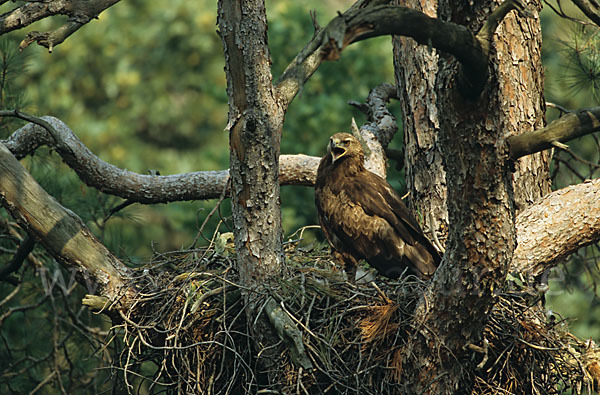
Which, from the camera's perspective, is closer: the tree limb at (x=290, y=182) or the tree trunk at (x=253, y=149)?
the tree trunk at (x=253, y=149)

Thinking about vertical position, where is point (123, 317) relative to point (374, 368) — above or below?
above

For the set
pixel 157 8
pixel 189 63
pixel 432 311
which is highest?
pixel 157 8

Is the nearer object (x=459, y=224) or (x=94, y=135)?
(x=459, y=224)

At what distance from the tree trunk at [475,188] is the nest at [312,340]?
0.13 metres

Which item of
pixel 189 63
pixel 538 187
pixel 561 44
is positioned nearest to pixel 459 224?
pixel 538 187

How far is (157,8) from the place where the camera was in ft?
49.1

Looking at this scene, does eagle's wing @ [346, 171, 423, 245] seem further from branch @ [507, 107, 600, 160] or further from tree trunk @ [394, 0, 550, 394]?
branch @ [507, 107, 600, 160]

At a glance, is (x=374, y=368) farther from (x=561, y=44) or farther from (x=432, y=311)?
(x=561, y=44)

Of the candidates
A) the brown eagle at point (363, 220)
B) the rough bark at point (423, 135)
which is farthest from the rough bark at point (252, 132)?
the rough bark at point (423, 135)

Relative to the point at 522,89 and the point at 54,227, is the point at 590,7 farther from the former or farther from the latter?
the point at 54,227

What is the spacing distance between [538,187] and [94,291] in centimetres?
246

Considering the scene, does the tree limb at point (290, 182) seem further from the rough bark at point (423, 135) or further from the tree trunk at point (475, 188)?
the rough bark at point (423, 135)

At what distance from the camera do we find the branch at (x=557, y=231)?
378 cm

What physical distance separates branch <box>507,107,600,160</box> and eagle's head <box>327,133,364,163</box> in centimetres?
189
